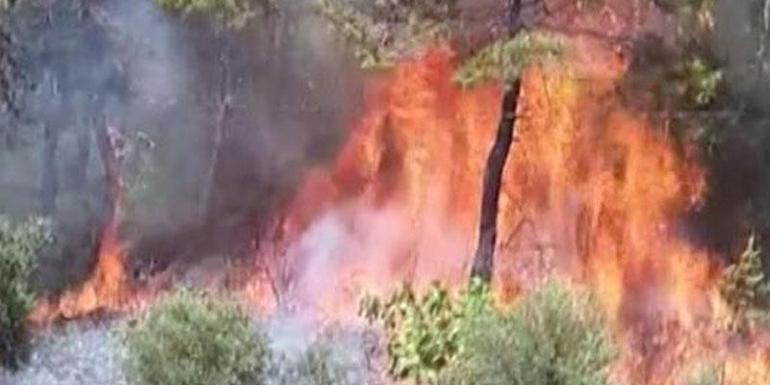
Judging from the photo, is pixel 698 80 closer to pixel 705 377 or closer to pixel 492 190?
pixel 492 190

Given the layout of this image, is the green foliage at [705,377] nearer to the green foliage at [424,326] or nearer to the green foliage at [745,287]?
the green foliage at [745,287]

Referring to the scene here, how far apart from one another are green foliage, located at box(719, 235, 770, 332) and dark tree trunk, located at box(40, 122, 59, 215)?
342cm

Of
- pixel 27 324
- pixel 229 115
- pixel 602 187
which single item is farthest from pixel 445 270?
pixel 27 324

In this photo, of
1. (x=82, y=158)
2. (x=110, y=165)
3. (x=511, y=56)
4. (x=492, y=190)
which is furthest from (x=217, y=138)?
(x=511, y=56)

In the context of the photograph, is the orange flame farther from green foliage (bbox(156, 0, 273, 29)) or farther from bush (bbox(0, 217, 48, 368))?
green foliage (bbox(156, 0, 273, 29))

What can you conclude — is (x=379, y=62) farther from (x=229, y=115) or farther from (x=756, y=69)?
(x=756, y=69)

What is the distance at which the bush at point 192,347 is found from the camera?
6309 mm

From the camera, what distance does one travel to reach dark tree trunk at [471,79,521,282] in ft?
24.8

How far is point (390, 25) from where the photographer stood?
7281 millimetres

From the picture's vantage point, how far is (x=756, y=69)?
7527mm

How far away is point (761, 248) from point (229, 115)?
2.76 metres

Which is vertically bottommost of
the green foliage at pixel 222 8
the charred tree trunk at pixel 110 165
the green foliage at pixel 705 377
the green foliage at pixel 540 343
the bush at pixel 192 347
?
the green foliage at pixel 705 377

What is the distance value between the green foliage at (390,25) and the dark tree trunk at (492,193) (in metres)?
0.54

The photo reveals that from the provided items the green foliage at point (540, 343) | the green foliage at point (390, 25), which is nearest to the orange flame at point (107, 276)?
the green foliage at point (390, 25)
